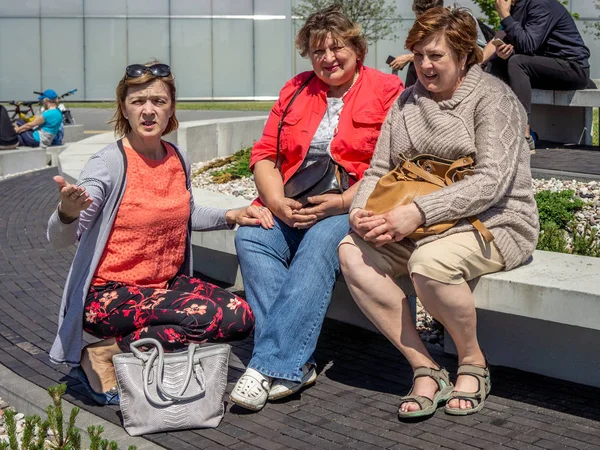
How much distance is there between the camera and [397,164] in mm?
4512

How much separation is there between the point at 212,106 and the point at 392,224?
Answer: 27.5m

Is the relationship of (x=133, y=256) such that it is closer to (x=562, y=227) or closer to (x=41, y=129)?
(x=562, y=227)

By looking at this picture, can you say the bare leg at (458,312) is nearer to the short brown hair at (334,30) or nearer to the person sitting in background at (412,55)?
the short brown hair at (334,30)

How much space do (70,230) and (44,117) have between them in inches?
441

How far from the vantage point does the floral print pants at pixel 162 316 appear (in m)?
4.23

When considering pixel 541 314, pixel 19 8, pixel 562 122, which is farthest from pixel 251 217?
pixel 19 8

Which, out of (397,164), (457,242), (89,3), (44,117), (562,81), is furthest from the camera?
(89,3)

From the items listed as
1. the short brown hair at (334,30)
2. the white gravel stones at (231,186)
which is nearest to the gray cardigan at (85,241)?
the short brown hair at (334,30)

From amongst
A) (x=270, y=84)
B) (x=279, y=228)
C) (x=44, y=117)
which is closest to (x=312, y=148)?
(x=279, y=228)

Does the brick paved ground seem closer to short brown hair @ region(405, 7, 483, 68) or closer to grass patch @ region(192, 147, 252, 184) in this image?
short brown hair @ region(405, 7, 483, 68)

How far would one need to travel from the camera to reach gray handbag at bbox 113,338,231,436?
4.01 meters

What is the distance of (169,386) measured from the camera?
13.3 ft

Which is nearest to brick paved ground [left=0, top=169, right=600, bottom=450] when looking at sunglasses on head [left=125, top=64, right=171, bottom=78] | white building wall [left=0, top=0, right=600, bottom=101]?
sunglasses on head [left=125, top=64, right=171, bottom=78]

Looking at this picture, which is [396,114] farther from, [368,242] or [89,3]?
[89,3]
